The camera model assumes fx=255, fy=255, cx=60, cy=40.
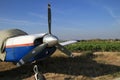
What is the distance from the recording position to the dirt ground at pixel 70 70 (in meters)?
14.2

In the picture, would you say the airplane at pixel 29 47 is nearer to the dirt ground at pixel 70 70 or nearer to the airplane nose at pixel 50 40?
the airplane nose at pixel 50 40

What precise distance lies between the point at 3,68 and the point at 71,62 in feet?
16.0

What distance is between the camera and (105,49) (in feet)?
93.5

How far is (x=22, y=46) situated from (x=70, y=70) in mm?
3431

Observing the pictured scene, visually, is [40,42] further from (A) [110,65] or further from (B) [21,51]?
(A) [110,65]

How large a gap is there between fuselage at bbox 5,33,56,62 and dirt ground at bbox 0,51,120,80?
1.18m

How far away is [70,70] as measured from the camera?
15.9 meters

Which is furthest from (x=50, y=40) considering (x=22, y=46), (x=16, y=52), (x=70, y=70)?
(x=70, y=70)

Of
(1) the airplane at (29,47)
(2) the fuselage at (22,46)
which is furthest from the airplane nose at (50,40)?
(2) the fuselage at (22,46)

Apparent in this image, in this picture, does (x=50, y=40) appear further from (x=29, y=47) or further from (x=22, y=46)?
(x=22, y=46)

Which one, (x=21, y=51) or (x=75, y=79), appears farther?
(x=21, y=51)

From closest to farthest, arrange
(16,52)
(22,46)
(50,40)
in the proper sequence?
1. (50,40)
2. (22,46)
3. (16,52)

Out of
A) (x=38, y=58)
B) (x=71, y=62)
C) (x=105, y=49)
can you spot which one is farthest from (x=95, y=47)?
(x=38, y=58)

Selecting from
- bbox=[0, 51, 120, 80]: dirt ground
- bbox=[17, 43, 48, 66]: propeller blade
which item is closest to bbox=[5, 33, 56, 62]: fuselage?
bbox=[17, 43, 48, 66]: propeller blade
